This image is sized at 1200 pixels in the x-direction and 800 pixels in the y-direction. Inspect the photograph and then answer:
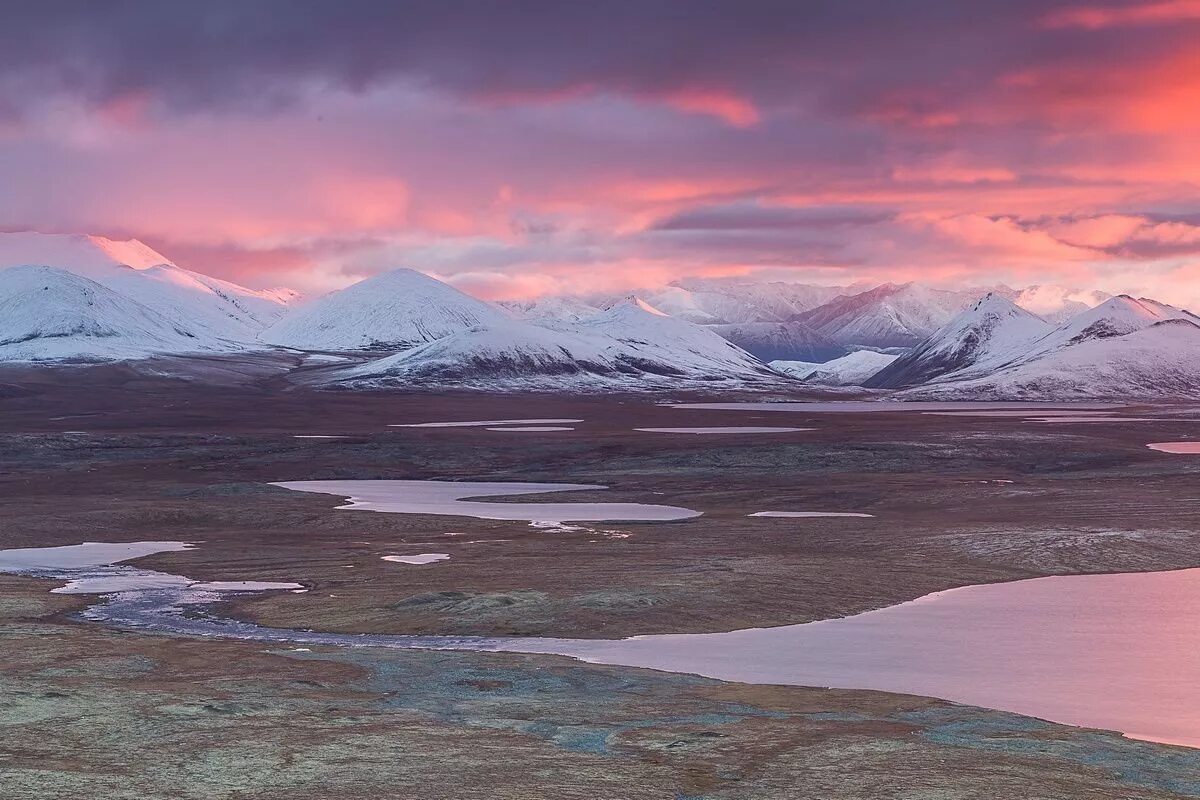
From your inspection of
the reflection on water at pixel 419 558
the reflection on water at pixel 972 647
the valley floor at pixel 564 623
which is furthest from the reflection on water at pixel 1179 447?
the reflection on water at pixel 419 558

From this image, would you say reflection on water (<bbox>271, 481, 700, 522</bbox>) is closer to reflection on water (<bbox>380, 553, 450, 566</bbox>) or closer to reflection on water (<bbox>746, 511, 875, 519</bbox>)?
reflection on water (<bbox>746, 511, 875, 519</bbox>)

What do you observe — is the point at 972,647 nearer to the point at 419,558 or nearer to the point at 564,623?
the point at 564,623

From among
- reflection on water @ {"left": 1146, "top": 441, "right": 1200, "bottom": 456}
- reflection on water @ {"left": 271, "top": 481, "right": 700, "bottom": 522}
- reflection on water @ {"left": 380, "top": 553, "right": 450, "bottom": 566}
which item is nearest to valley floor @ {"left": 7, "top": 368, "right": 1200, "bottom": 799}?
reflection on water @ {"left": 380, "top": 553, "right": 450, "bottom": 566}

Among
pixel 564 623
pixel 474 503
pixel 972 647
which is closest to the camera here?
pixel 972 647

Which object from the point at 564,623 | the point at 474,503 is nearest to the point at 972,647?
the point at 564,623

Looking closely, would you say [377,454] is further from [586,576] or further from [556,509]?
[586,576]
